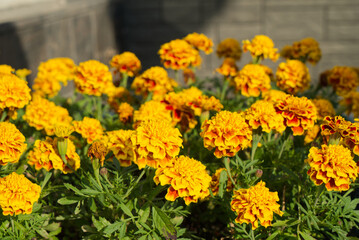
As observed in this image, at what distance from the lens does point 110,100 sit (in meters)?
2.25

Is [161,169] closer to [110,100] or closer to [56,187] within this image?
[56,187]

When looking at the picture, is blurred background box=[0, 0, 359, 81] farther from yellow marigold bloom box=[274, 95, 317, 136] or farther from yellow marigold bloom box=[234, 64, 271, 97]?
yellow marigold bloom box=[274, 95, 317, 136]

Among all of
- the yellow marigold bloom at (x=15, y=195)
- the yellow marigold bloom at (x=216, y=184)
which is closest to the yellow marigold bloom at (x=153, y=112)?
the yellow marigold bloom at (x=216, y=184)

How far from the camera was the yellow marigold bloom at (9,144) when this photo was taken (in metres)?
1.46

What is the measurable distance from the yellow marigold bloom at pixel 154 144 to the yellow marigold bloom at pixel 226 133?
0.12 meters

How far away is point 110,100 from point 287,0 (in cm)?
362

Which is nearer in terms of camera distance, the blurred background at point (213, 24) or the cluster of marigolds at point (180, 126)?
the cluster of marigolds at point (180, 126)

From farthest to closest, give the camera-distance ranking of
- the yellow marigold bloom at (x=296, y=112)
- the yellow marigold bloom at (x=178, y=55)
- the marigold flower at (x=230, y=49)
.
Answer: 1. the marigold flower at (x=230, y=49)
2. the yellow marigold bloom at (x=178, y=55)
3. the yellow marigold bloom at (x=296, y=112)

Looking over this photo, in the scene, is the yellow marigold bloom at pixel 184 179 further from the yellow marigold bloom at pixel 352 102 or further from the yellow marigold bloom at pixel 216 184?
the yellow marigold bloom at pixel 352 102

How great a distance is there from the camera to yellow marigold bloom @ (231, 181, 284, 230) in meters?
1.37

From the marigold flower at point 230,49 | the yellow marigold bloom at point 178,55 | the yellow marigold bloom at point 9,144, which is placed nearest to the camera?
the yellow marigold bloom at point 9,144

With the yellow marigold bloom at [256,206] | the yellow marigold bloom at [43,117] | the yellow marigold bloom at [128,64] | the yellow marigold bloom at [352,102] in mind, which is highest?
the yellow marigold bloom at [128,64]

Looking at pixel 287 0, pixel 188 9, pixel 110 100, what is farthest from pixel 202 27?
pixel 110 100

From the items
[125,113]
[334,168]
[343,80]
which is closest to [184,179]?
[334,168]
